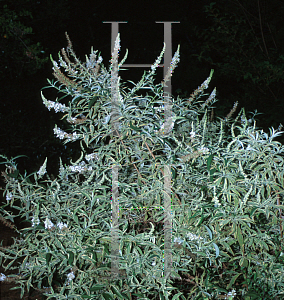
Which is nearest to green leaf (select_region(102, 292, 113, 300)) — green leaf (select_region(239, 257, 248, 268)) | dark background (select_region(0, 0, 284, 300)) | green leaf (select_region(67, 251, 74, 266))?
green leaf (select_region(67, 251, 74, 266))

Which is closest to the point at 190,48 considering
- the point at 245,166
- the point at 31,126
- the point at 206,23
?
the point at 206,23

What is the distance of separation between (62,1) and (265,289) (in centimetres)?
723

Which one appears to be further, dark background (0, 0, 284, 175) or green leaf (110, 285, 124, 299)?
dark background (0, 0, 284, 175)

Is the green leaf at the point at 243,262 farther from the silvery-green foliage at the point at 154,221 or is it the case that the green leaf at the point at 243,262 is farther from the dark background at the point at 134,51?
the dark background at the point at 134,51

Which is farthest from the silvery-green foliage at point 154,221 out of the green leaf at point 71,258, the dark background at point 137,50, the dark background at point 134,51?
the dark background at point 137,50

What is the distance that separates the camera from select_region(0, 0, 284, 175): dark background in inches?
224

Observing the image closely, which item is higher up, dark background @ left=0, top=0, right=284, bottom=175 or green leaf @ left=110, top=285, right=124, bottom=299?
green leaf @ left=110, top=285, right=124, bottom=299

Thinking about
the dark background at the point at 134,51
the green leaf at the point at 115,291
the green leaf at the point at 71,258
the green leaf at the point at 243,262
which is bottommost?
the dark background at the point at 134,51

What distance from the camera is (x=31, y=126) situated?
7.23 metres

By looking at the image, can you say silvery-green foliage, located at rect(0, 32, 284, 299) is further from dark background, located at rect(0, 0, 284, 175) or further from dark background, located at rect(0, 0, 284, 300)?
dark background, located at rect(0, 0, 284, 175)

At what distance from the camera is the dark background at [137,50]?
224 inches

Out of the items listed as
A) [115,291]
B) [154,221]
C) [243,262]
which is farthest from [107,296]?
[243,262]

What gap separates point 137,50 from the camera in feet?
33.2

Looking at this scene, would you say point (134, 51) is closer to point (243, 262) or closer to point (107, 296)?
point (243, 262)
